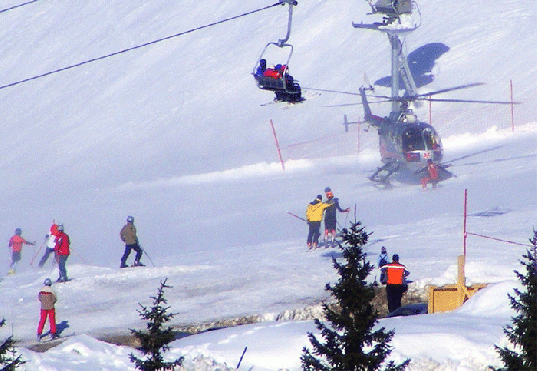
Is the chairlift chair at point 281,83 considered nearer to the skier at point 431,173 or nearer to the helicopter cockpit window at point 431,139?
the skier at point 431,173

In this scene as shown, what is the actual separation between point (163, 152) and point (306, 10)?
1368cm

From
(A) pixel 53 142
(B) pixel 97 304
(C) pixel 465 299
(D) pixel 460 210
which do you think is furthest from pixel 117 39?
(C) pixel 465 299

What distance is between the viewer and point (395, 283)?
15938 mm

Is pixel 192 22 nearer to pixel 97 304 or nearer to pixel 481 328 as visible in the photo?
pixel 97 304

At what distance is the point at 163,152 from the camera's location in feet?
136

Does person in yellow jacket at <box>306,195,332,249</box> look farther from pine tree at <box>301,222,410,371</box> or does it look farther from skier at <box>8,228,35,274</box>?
pine tree at <box>301,222,410,371</box>

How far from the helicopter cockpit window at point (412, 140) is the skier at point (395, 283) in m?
12.4

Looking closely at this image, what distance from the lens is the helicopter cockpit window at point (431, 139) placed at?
28.1 meters

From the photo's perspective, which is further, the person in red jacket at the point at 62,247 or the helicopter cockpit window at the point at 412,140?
the helicopter cockpit window at the point at 412,140

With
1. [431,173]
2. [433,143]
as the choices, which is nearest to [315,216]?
[431,173]

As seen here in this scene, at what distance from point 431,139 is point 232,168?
11.5 meters

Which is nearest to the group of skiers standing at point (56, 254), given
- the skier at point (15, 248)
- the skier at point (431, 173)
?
the skier at point (15, 248)

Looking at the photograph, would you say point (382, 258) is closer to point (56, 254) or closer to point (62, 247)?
point (62, 247)

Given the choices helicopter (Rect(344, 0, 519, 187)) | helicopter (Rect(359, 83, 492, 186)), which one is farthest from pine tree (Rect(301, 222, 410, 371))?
helicopter (Rect(359, 83, 492, 186))
